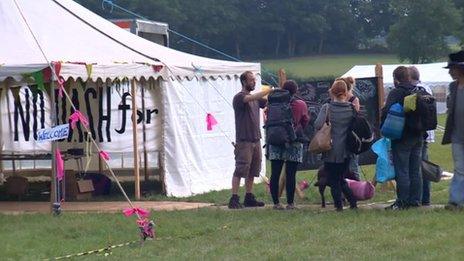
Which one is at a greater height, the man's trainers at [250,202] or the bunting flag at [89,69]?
the bunting flag at [89,69]

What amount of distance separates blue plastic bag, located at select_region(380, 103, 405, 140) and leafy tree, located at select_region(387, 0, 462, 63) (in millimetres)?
59874

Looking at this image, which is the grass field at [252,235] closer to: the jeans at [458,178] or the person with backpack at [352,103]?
the jeans at [458,178]

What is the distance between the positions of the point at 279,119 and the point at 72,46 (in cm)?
340

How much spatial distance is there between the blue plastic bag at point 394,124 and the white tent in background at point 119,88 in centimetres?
404

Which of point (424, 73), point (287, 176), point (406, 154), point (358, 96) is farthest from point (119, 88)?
point (424, 73)

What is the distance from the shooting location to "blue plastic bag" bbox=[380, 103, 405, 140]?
11.2m

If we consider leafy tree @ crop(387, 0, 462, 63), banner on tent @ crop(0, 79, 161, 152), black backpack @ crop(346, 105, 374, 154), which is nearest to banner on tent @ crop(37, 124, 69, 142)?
black backpack @ crop(346, 105, 374, 154)

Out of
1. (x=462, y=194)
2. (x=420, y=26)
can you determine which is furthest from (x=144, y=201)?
(x=420, y=26)

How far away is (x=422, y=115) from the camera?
11.3 metres

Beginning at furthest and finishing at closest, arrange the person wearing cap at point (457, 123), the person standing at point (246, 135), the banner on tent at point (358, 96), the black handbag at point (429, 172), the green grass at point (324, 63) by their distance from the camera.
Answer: the green grass at point (324, 63)
the banner on tent at point (358, 96)
the person standing at point (246, 135)
the black handbag at point (429, 172)
the person wearing cap at point (457, 123)

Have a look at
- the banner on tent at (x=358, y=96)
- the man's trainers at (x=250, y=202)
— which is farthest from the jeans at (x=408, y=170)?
the banner on tent at (x=358, y=96)

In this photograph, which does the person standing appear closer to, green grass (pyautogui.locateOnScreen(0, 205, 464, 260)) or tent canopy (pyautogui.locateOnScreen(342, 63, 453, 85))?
green grass (pyautogui.locateOnScreen(0, 205, 464, 260))

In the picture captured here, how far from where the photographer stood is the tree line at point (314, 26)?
66.6 m

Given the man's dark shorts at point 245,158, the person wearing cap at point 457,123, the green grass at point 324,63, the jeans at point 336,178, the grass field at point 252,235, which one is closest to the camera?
the grass field at point 252,235
